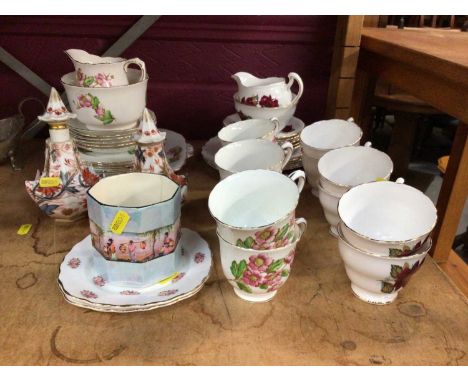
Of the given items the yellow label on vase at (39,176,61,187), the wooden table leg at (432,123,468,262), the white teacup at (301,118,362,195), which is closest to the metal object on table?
the yellow label on vase at (39,176,61,187)

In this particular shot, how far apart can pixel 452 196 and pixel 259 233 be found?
388 millimetres

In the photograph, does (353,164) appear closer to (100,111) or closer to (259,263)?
(259,263)

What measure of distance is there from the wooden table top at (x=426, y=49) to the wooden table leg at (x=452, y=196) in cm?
11

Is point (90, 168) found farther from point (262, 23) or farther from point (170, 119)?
point (262, 23)

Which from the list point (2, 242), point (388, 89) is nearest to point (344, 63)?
point (2, 242)

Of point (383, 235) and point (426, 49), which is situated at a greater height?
point (426, 49)

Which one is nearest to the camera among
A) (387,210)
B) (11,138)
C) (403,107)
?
(387,210)

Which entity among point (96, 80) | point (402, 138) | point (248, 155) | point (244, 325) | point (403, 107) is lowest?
point (402, 138)

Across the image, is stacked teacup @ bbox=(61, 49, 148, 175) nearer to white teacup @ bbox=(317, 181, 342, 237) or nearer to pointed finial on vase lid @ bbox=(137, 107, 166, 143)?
pointed finial on vase lid @ bbox=(137, 107, 166, 143)

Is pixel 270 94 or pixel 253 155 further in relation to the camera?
pixel 270 94

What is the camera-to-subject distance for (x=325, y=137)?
Result: 945mm

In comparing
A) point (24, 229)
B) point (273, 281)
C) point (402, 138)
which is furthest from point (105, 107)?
point (402, 138)

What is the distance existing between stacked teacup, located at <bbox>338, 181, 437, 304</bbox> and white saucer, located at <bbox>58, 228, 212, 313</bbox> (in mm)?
218

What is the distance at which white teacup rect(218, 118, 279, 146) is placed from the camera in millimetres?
908
